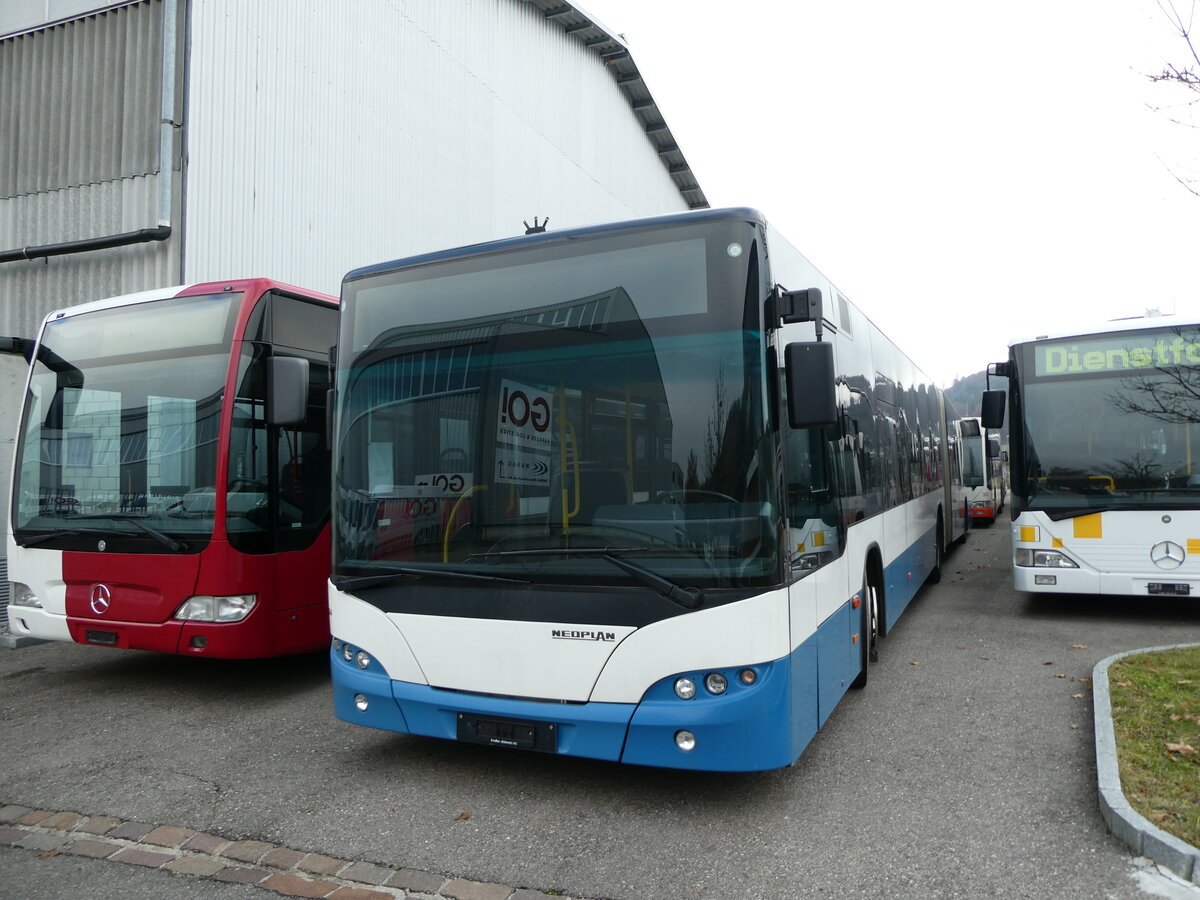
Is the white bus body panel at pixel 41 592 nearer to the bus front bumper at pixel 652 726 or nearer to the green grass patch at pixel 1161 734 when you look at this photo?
the bus front bumper at pixel 652 726

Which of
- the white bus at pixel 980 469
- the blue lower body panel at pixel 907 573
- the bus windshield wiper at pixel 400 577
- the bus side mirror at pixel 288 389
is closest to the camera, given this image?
the bus windshield wiper at pixel 400 577

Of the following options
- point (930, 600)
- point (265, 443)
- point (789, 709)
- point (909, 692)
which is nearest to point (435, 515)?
point (789, 709)

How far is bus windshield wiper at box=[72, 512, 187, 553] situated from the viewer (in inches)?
237

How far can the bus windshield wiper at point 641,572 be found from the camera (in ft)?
12.9

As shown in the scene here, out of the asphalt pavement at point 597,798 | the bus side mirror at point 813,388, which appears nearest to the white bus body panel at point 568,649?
the asphalt pavement at point 597,798

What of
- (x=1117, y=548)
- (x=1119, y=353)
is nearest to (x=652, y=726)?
(x=1117, y=548)

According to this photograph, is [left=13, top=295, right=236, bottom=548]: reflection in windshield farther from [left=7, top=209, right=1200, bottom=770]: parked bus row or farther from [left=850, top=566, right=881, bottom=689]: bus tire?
[left=850, top=566, right=881, bottom=689]: bus tire

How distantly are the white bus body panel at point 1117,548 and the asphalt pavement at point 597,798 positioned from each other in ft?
5.43

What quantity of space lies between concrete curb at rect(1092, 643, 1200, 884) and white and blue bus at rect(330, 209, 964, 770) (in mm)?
1344

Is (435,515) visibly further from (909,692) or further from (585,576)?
(909,692)

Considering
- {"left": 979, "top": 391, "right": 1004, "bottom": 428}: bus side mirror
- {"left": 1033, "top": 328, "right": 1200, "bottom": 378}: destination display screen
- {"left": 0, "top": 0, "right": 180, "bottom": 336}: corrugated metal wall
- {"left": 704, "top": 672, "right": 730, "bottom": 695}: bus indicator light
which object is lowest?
{"left": 704, "top": 672, "right": 730, "bottom": 695}: bus indicator light

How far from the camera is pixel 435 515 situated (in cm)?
453

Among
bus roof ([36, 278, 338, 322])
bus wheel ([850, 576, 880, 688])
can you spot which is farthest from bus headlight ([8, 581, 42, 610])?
bus wheel ([850, 576, 880, 688])

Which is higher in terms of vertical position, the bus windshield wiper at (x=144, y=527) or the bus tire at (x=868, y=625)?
the bus windshield wiper at (x=144, y=527)
